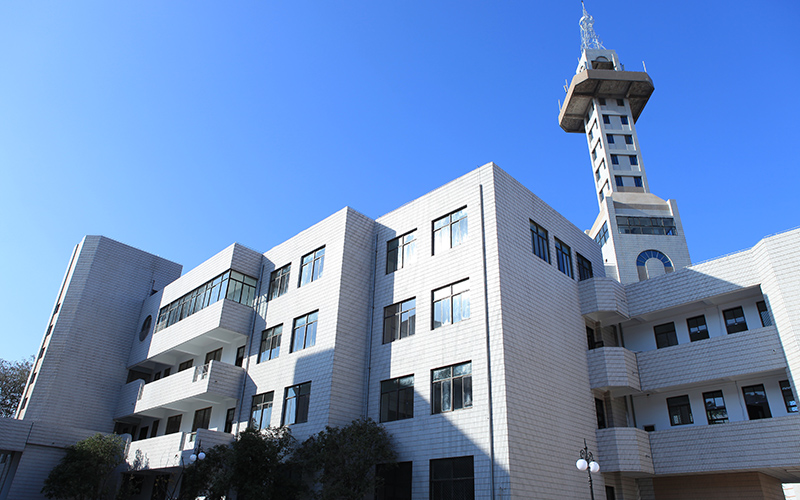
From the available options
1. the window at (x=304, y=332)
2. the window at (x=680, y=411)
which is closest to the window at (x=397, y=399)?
the window at (x=304, y=332)

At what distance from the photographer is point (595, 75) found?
63.0 meters

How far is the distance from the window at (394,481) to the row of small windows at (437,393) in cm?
181

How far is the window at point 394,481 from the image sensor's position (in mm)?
20328

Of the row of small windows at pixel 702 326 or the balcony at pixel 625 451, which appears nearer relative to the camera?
the balcony at pixel 625 451

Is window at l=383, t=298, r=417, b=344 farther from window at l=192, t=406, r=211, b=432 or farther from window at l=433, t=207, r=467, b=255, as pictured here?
window at l=192, t=406, r=211, b=432

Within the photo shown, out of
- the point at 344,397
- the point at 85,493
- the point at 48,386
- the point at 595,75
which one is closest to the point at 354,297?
the point at 344,397

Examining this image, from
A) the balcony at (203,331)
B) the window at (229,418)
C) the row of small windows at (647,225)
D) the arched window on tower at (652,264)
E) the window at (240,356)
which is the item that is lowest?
the window at (229,418)

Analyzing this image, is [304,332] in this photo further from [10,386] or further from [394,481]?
[10,386]

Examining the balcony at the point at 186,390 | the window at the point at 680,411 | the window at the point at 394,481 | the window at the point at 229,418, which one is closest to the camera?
the window at the point at 394,481

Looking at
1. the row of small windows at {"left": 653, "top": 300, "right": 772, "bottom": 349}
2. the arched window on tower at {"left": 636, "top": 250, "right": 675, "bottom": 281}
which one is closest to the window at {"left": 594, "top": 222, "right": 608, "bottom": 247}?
the arched window on tower at {"left": 636, "top": 250, "right": 675, "bottom": 281}

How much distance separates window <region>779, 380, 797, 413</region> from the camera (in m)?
20.5

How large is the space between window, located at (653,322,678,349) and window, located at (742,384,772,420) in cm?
341

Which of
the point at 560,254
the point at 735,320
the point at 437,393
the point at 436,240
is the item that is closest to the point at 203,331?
the point at 436,240

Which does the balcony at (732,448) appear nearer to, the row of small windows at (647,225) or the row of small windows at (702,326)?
the row of small windows at (702,326)
